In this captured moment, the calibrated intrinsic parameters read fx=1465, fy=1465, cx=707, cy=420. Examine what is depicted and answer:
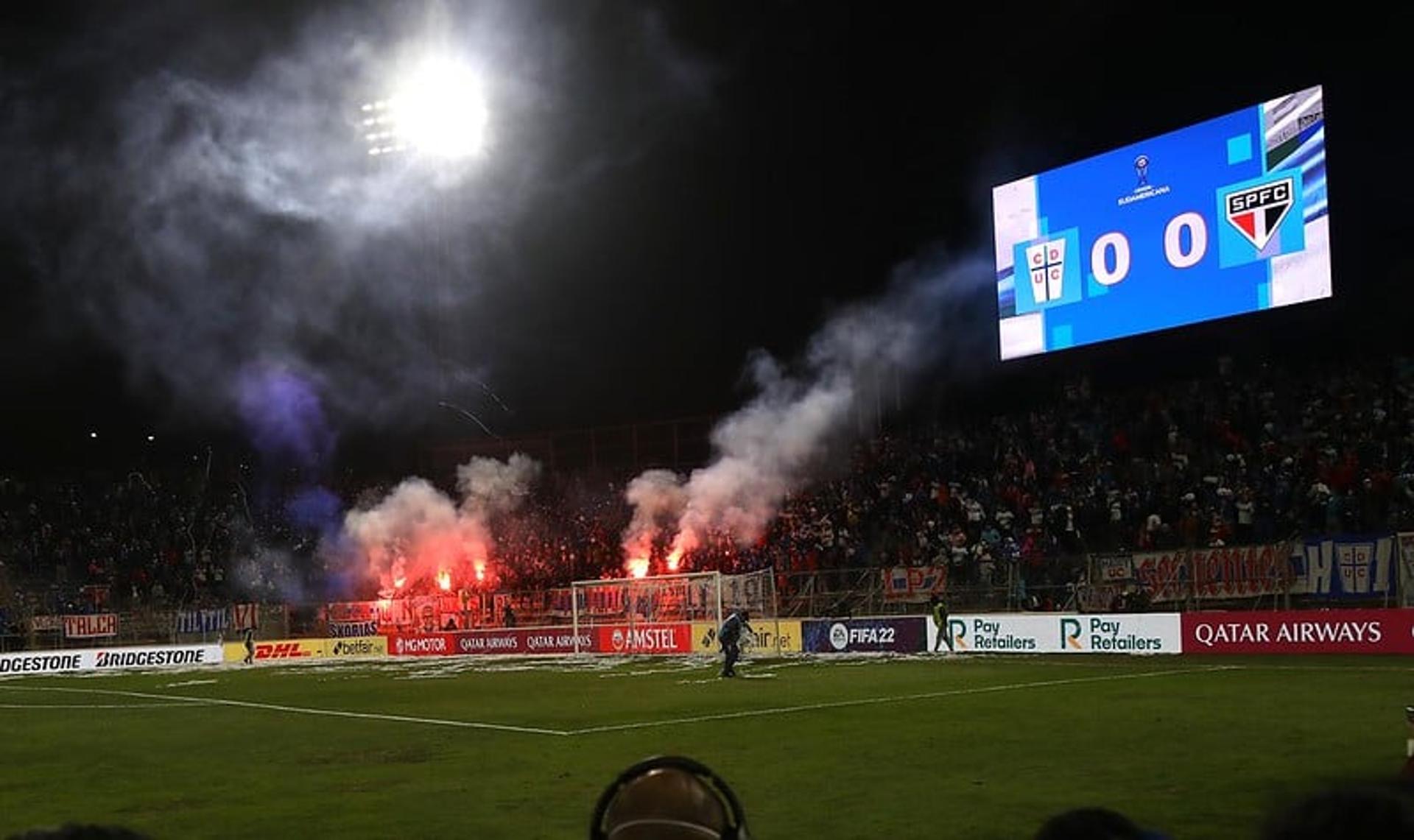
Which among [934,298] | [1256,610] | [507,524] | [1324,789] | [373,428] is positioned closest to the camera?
[1324,789]

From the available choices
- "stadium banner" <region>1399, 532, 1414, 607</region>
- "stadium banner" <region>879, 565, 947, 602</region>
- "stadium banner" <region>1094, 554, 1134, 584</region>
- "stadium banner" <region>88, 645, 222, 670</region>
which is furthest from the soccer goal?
"stadium banner" <region>1399, 532, 1414, 607</region>

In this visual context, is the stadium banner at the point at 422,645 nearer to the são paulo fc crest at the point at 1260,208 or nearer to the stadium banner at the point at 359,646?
the stadium banner at the point at 359,646

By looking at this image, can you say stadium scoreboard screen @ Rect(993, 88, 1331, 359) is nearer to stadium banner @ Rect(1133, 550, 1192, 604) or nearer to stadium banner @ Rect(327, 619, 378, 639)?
stadium banner @ Rect(1133, 550, 1192, 604)

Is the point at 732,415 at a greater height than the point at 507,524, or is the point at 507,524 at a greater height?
the point at 732,415

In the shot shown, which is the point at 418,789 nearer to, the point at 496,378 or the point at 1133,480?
the point at 1133,480

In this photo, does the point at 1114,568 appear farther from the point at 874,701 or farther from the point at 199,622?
the point at 199,622

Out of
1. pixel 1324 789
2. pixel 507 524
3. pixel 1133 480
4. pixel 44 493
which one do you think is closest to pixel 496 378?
pixel 507 524

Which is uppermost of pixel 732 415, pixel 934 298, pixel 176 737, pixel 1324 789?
pixel 934 298

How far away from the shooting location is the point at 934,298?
169 feet

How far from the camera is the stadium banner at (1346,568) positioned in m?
28.1

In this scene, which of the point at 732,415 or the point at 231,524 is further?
the point at 231,524

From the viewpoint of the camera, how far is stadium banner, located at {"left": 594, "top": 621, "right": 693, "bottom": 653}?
140 ft

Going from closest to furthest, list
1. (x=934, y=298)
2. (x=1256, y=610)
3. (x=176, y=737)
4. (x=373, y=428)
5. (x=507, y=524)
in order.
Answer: (x=176, y=737), (x=1256, y=610), (x=934, y=298), (x=507, y=524), (x=373, y=428)

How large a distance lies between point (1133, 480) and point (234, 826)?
2766cm
